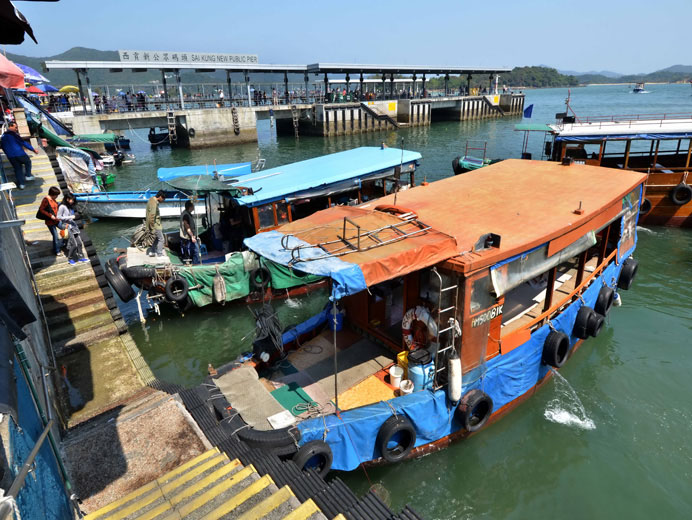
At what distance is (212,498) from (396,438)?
119 inches

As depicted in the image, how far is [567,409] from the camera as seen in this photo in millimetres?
8109

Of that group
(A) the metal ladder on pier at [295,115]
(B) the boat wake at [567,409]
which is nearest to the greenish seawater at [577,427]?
(B) the boat wake at [567,409]

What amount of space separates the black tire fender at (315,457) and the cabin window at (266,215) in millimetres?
7142

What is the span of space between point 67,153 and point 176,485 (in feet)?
70.2

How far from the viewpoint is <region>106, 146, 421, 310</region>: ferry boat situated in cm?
1072

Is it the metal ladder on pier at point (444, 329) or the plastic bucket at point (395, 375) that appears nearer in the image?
the metal ladder on pier at point (444, 329)

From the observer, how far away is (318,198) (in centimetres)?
1308

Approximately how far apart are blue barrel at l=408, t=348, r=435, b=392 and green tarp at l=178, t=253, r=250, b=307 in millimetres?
6212

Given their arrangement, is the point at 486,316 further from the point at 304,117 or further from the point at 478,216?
the point at 304,117

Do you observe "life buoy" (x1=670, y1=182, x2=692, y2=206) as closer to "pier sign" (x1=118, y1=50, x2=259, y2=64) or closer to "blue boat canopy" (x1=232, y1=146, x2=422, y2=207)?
"blue boat canopy" (x1=232, y1=146, x2=422, y2=207)

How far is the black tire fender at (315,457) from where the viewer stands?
17.7ft

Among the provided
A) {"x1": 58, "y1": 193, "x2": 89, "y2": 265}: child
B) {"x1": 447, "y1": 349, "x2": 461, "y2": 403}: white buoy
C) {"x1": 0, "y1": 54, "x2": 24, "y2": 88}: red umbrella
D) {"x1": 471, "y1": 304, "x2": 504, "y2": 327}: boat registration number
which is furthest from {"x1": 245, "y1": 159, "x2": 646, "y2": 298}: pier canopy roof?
{"x1": 58, "y1": 193, "x2": 89, "y2": 265}: child

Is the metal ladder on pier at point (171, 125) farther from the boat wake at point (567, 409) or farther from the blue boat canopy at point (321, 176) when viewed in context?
the boat wake at point (567, 409)

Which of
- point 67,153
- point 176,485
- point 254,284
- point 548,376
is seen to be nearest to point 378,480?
point 176,485
